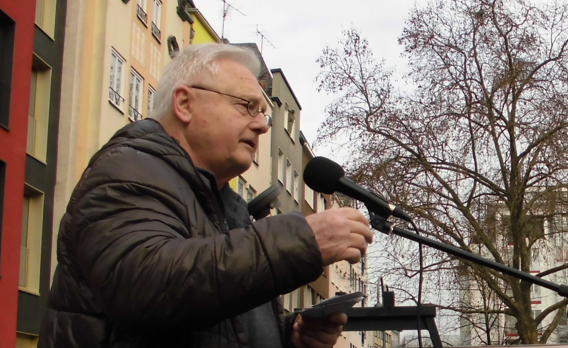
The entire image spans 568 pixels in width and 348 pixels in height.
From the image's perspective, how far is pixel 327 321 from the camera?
8.79 feet

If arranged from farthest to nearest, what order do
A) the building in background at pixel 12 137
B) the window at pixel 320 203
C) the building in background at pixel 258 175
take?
the window at pixel 320 203 < the building in background at pixel 258 175 < the building in background at pixel 12 137

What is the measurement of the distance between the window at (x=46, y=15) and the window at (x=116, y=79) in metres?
1.71

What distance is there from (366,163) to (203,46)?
1879cm

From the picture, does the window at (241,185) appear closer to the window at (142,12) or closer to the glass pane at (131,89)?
the window at (142,12)

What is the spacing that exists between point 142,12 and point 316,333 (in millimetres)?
20144

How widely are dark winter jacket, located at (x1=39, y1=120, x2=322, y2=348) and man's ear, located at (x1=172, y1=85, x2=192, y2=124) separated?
14.4 inches

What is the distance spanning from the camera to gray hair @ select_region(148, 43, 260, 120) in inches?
105

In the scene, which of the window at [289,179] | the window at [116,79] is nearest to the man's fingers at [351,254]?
the window at [116,79]

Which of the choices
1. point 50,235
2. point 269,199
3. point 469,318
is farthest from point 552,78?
point 269,199

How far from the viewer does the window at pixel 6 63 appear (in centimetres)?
1612

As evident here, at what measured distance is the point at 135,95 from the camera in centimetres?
2131

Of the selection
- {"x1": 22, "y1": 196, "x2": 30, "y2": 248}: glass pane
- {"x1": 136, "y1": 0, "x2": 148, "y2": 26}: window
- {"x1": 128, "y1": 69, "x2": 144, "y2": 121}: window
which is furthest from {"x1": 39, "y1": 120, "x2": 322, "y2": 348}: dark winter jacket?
{"x1": 136, "y1": 0, "x2": 148, "y2": 26}: window

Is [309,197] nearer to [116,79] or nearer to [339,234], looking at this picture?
[116,79]

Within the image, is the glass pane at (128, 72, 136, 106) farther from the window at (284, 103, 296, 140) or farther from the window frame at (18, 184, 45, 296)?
the window at (284, 103, 296, 140)
